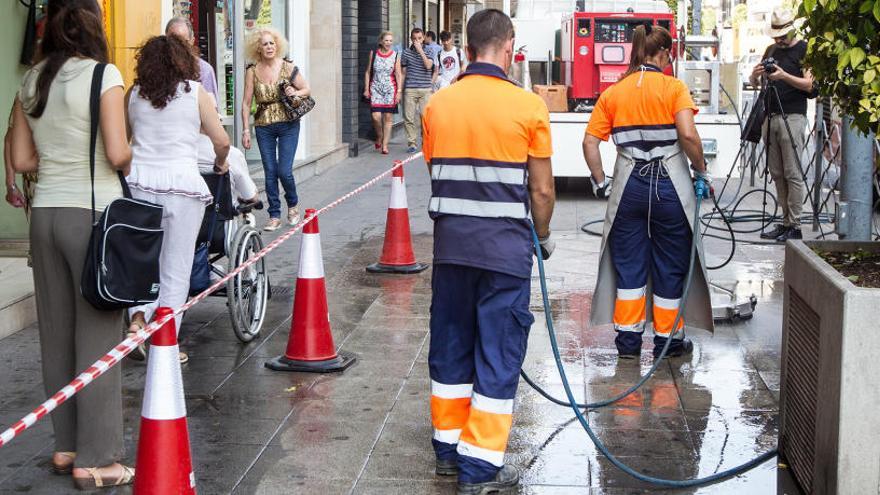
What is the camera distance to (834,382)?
178 inches

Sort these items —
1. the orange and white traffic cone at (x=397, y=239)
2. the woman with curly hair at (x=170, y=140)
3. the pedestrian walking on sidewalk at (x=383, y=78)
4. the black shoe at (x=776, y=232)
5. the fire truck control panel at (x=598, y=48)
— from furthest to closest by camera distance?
1. the pedestrian walking on sidewalk at (x=383, y=78)
2. the fire truck control panel at (x=598, y=48)
3. the black shoe at (x=776, y=232)
4. the orange and white traffic cone at (x=397, y=239)
5. the woman with curly hair at (x=170, y=140)

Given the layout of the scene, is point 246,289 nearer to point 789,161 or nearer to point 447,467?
point 447,467

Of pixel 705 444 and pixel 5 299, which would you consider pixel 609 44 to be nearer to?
pixel 5 299

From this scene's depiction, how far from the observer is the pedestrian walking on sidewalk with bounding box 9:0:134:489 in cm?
506

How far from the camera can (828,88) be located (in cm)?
529

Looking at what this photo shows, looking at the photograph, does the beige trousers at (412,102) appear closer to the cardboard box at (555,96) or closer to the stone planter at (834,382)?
the cardboard box at (555,96)

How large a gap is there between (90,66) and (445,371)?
184cm

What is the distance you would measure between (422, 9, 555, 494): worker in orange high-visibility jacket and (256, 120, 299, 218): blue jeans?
22.4 feet

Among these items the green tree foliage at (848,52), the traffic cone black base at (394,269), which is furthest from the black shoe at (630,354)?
the traffic cone black base at (394,269)

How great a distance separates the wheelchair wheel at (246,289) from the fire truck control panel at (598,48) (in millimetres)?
9255

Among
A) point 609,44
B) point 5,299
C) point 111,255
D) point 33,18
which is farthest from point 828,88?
point 609,44

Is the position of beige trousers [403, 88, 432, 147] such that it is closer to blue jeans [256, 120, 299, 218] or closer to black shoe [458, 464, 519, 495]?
blue jeans [256, 120, 299, 218]

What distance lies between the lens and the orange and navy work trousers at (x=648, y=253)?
23.3ft

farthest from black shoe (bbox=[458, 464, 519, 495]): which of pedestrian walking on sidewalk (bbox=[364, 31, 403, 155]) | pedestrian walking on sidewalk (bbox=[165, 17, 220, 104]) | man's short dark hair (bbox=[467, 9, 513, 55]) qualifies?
pedestrian walking on sidewalk (bbox=[364, 31, 403, 155])
